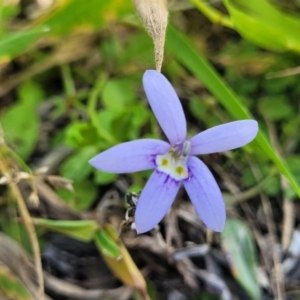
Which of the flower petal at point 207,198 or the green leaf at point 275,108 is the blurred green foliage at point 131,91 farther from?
the flower petal at point 207,198

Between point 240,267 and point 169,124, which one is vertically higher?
point 169,124

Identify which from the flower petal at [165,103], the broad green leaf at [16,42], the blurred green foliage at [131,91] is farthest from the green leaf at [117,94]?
the flower petal at [165,103]

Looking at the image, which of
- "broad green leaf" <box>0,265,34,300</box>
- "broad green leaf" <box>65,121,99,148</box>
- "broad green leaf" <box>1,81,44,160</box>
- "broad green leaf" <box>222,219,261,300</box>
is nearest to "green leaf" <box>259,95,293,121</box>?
"broad green leaf" <box>222,219,261,300</box>

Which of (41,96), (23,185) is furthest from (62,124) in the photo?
(23,185)

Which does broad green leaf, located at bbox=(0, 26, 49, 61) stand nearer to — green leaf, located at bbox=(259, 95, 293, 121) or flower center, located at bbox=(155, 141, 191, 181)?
flower center, located at bbox=(155, 141, 191, 181)

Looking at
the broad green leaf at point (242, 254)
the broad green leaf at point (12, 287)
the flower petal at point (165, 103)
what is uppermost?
the flower petal at point (165, 103)

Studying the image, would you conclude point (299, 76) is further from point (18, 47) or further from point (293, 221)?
point (18, 47)

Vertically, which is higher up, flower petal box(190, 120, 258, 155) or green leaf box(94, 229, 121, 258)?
flower petal box(190, 120, 258, 155)
